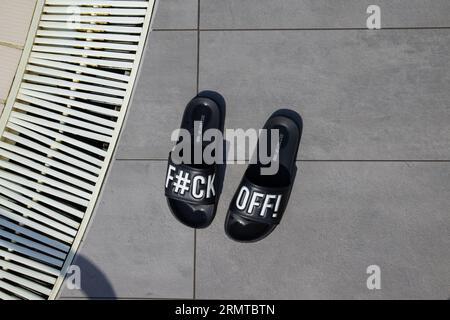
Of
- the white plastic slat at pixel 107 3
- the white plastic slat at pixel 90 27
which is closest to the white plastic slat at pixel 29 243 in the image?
the white plastic slat at pixel 90 27

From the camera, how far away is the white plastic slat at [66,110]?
212 centimetres

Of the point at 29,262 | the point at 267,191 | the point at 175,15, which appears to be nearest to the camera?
the point at 267,191

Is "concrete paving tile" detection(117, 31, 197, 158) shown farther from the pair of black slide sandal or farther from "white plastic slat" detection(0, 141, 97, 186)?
"white plastic slat" detection(0, 141, 97, 186)

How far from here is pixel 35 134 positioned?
2117 millimetres

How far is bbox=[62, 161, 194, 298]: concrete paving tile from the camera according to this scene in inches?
82.7

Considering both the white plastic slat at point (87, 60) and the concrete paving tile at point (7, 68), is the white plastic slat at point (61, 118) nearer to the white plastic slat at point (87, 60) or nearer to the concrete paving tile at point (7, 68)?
the concrete paving tile at point (7, 68)

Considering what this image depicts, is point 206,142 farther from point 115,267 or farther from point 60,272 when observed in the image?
point 60,272

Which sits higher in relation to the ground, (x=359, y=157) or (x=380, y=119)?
(x=380, y=119)

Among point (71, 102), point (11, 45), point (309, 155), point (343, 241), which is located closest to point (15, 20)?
point (11, 45)

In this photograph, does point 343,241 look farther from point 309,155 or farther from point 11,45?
point 11,45

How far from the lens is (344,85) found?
6.97 feet

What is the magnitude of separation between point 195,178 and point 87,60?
2.68 ft
